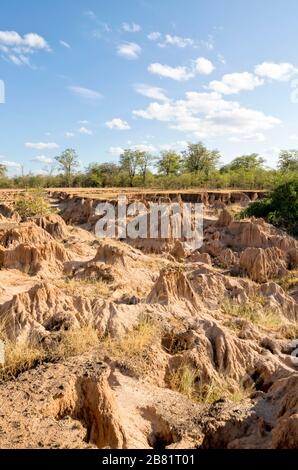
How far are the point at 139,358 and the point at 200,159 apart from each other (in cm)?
4805

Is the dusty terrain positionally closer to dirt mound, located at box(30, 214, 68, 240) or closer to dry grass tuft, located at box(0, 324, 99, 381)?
dry grass tuft, located at box(0, 324, 99, 381)

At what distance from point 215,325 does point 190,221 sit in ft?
42.0

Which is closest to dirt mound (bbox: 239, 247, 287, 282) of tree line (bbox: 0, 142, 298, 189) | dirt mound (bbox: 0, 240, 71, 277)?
dirt mound (bbox: 0, 240, 71, 277)

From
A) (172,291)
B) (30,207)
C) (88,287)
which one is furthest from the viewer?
(30,207)

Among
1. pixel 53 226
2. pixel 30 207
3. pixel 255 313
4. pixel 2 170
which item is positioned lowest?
pixel 255 313

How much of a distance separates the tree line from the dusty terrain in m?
30.1

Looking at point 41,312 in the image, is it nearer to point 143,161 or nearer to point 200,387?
point 200,387

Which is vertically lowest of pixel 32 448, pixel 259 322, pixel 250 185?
pixel 259 322

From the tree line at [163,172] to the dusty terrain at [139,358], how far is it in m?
30.1

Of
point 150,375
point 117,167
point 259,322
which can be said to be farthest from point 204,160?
point 150,375

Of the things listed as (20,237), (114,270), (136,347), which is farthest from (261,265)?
(136,347)

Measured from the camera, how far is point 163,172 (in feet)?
169

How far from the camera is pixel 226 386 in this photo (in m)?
4.98

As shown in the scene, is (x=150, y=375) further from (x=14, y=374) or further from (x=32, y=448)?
(x=32, y=448)
